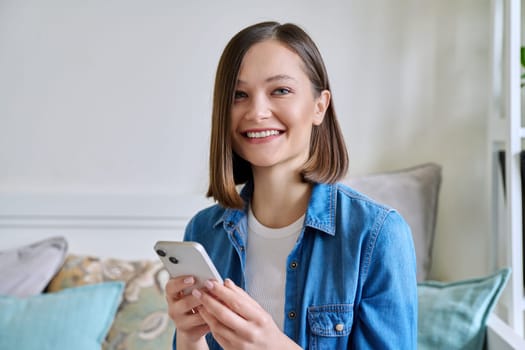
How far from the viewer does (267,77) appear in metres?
0.94

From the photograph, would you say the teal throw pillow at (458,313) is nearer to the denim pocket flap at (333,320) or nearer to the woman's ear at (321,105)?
the denim pocket flap at (333,320)

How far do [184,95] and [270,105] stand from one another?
95 cm

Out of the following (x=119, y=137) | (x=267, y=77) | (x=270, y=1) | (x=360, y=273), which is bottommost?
(x=360, y=273)

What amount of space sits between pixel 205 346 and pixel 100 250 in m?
0.96

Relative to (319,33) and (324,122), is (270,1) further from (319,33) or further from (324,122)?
(324,122)

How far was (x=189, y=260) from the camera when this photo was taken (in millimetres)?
837

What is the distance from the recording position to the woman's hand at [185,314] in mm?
885

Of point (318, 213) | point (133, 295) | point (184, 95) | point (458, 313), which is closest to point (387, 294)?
point (318, 213)

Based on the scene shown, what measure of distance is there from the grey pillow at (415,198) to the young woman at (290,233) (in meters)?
0.64

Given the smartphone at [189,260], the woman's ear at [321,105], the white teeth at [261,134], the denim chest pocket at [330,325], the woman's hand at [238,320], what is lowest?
the denim chest pocket at [330,325]

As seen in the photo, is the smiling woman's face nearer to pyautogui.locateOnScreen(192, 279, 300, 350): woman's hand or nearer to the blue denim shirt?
the blue denim shirt

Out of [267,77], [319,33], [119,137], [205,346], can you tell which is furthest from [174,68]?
[205,346]

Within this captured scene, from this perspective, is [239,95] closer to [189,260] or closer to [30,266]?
[189,260]

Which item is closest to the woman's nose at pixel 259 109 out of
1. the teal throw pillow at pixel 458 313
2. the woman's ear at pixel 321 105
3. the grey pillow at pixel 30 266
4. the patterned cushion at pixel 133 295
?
the woman's ear at pixel 321 105
